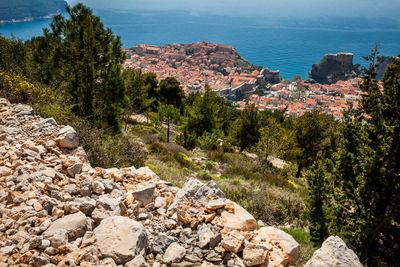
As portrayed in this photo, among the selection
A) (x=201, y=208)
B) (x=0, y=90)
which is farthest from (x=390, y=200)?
(x=0, y=90)

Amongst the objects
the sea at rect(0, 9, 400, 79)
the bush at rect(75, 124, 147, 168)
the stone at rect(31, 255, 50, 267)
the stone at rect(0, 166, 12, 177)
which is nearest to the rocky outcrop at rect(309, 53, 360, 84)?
the sea at rect(0, 9, 400, 79)

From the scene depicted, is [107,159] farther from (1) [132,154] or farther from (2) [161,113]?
(2) [161,113]

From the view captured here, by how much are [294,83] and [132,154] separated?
10392 centimetres

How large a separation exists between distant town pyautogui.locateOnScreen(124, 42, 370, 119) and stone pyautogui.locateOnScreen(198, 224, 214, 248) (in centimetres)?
6904

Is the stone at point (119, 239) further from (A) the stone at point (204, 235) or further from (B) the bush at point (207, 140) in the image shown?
(B) the bush at point (207, 140)

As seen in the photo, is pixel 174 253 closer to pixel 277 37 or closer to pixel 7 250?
pixel 7 250

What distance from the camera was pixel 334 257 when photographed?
8.04ft

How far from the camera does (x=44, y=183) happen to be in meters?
3.07

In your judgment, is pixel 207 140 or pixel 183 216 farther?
pixel 207 140

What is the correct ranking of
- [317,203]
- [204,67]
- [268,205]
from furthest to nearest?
[204,67] < [268,205] < [317,203]

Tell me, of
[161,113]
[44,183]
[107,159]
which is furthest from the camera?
[161,113]

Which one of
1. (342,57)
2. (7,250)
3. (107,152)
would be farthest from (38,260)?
(342,57)

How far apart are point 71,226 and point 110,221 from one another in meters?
0.37

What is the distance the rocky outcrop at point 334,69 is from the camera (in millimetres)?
102181
